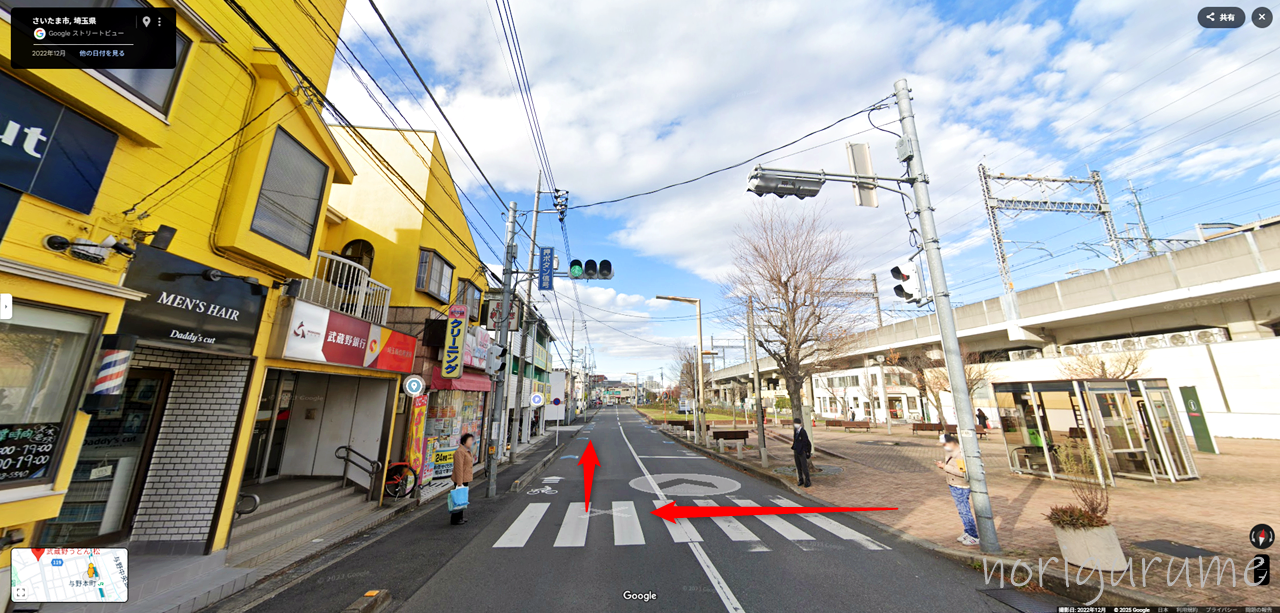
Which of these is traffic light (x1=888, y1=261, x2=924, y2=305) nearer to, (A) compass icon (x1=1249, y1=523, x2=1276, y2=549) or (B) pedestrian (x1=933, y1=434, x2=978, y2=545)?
(B) pedestrian (x1=933, y1=434, x2=978, y2=545)

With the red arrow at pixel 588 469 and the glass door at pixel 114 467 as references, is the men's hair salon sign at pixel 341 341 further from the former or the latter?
the red arrow at pixel 588 469

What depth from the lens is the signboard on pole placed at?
38.9 ft

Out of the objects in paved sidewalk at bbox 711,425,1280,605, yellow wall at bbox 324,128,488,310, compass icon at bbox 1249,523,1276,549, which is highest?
yellow wall at bbox 324,128,488,310

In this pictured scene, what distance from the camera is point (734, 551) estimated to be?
6.56 meters

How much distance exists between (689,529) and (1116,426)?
12288 mm

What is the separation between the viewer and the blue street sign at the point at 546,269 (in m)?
14.0

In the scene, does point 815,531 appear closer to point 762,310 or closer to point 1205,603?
point 1205,603

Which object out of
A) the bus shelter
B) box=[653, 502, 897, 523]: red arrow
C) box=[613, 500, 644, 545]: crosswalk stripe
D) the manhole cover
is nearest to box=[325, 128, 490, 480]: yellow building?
box=[613, 500, 644, 545]: crosswalk stripe

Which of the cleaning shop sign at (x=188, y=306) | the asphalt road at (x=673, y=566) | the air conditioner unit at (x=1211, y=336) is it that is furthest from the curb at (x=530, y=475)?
the air conditioner unit at (x=1211, y=336)

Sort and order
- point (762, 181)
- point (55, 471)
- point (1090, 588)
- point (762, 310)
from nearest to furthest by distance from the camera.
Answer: point (55, 471)
point (1090, 588)
point (762, 181)
point (762, 310)

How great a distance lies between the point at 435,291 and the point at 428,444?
457 centimetres

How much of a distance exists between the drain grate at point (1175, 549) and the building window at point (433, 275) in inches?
598

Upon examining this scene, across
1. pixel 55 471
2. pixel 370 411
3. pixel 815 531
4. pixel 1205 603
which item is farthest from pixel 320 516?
pixel 1205 603

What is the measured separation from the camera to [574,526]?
8156mm
